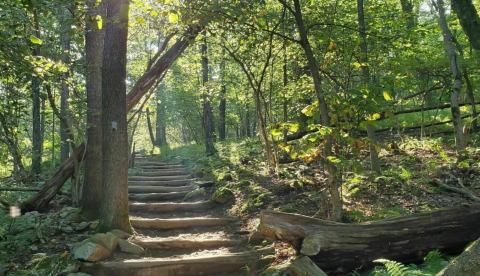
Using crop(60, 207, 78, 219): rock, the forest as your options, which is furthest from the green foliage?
crop(60, 207, 78, 219): rock

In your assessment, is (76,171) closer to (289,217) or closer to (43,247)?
(43,247)

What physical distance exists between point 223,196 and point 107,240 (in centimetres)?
352

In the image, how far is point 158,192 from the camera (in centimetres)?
1030

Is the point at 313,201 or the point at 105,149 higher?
the point at 105,149

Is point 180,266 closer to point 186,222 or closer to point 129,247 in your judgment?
point 129,247

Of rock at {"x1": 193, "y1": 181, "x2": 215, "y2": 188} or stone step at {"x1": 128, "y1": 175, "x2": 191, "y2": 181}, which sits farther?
stone step at {"x1": 128, "y1": 175, "x2": 191, "y2": 181}

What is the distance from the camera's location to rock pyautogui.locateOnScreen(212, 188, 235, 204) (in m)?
8.27

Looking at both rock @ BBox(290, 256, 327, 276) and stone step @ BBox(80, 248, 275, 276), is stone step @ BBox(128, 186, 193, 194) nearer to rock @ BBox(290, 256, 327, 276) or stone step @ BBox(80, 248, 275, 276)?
stone step @ BBox(80, 248, 275, 276)

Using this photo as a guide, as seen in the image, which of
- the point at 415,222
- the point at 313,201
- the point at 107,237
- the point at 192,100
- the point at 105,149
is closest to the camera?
the point at 415,222

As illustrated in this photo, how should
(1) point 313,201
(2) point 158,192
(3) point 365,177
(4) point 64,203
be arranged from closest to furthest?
(1) point 313,201 → (3) point 365,177 → (4) point 64,203 → (2) point 158,192

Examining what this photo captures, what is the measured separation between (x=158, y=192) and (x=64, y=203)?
295 centimetres

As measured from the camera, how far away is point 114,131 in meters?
5.95

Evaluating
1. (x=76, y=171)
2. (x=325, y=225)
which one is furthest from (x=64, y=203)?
(x=325, y=225)

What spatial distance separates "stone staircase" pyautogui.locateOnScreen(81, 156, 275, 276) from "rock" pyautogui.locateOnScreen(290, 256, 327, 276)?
1.23 m
